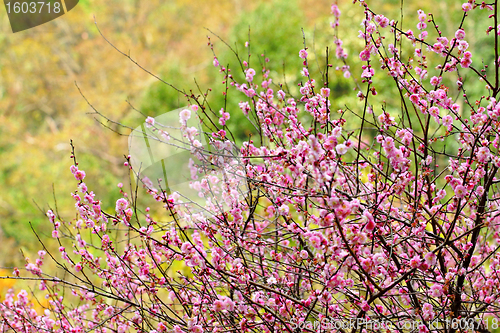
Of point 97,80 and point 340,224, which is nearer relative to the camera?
point 340,224

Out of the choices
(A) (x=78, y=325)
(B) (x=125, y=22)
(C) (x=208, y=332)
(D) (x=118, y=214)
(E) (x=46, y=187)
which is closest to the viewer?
(C) (x=208, y=332)

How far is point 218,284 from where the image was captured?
7.03ft

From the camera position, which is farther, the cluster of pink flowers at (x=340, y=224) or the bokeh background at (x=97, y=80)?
the bokeh background at (x=97, y=80)

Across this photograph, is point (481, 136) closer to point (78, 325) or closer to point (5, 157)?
point (78, 325)

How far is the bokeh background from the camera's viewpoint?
10.3 m

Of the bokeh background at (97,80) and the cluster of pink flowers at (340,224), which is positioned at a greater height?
the bokeh background at (97,80)

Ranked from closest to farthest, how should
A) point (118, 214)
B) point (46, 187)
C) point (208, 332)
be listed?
point (208, 332) < point (118, 214) < point (46, 187)

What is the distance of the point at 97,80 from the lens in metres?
12.4

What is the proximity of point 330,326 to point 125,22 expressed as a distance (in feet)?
47.2

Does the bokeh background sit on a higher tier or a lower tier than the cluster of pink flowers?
Answer: higher

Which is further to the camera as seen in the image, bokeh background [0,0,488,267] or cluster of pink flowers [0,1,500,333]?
bokeh background [0,0,488,267]

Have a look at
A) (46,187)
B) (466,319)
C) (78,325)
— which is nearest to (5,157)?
(46,187)

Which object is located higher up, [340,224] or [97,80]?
[97,80]

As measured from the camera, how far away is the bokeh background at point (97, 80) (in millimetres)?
10336
